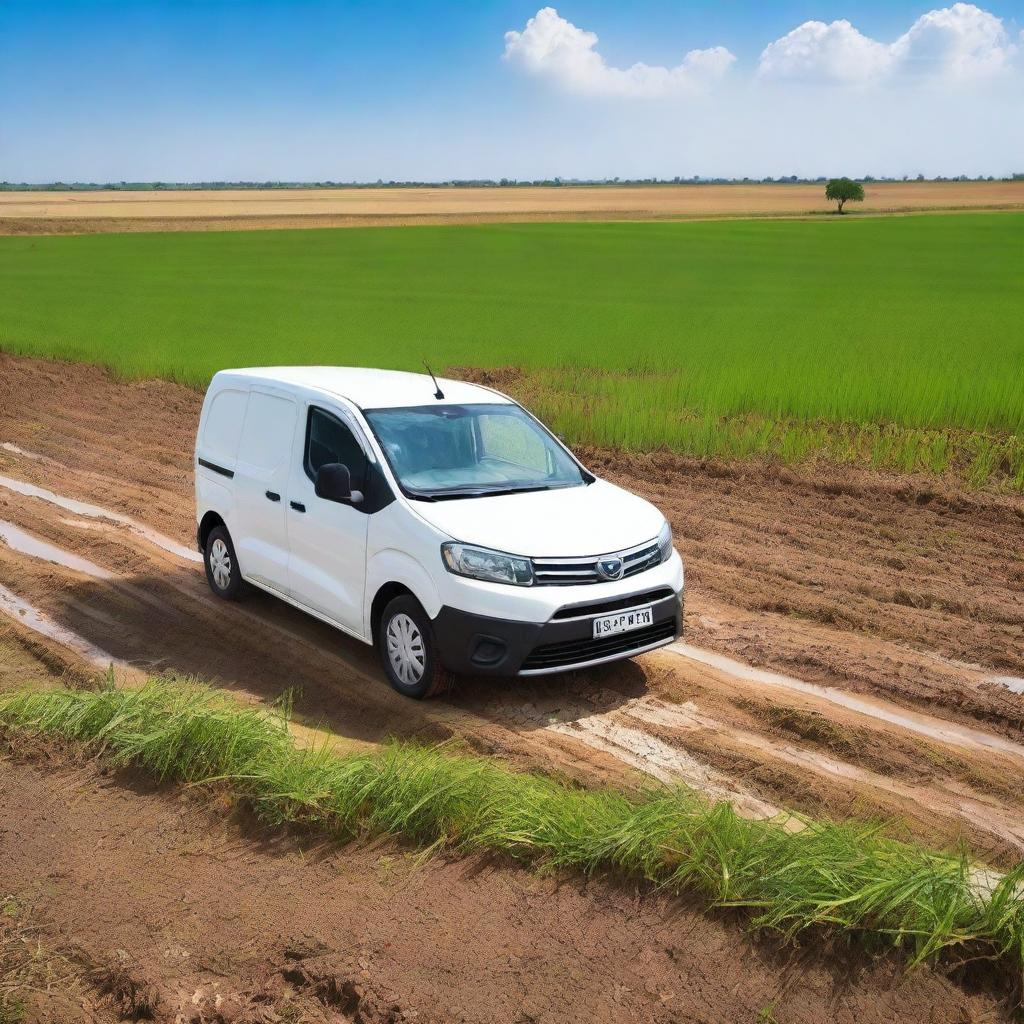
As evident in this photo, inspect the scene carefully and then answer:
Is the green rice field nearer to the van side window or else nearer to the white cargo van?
the white cargo van

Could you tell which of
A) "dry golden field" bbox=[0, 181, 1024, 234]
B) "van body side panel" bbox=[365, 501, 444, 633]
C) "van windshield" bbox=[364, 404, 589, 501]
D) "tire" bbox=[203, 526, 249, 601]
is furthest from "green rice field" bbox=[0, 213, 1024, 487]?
"dry golden field" bbox=[0, 181, 1024, 234]

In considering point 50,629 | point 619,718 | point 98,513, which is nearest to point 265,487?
point 50,629

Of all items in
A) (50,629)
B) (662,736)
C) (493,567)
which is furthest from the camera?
(50,629)

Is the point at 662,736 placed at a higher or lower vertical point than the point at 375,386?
lower

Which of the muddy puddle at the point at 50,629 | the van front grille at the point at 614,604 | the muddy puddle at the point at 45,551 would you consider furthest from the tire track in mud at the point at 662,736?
the muddy puddle at the point at 45,551

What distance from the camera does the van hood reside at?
685 cm

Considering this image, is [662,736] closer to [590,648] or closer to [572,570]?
[590,648]

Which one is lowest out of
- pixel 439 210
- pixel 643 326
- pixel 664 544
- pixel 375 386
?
pixel 643 326

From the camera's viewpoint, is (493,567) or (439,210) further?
(439,210)

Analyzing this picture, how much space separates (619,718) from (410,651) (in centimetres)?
134

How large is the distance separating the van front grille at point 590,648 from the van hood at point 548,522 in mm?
530

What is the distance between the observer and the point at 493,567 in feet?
22.2

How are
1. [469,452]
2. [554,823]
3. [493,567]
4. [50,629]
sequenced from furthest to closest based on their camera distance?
1. [50,629]
2. [469,452]
3. [493,567]
4. [554,823]

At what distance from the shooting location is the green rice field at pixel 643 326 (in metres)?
14.2
